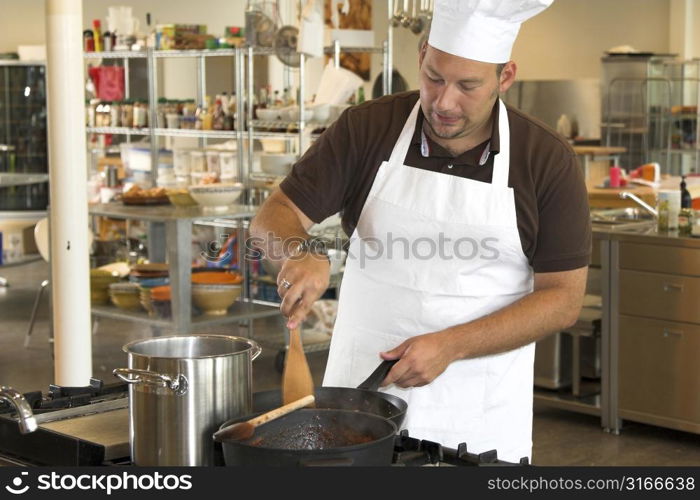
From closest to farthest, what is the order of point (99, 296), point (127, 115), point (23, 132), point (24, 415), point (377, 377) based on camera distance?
point (24, 415)
point (377, 377)
point (99, 296)
point (127, 115)
point (23, 132)

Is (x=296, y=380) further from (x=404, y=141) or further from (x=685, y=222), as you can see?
(x=685, y=222)

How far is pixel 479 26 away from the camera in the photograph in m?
2.12

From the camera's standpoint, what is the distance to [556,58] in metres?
11.3

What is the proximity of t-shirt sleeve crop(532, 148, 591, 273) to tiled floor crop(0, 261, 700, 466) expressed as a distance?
2485 millimetres

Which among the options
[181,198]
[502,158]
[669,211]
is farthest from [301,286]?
[181,198]

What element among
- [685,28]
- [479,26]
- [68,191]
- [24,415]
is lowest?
[24,415]

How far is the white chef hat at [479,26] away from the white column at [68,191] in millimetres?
1946

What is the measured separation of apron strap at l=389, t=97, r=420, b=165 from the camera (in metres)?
2.28

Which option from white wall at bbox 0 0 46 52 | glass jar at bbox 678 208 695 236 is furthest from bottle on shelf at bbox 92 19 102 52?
glass jar at bbox 678 208 695 236

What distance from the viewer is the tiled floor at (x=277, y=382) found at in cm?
461

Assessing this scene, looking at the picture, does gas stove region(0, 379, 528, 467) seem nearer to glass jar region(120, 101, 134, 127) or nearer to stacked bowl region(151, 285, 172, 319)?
stacked bowl region(151, 285, 172, 319)

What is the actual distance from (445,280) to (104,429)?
0.81 metres

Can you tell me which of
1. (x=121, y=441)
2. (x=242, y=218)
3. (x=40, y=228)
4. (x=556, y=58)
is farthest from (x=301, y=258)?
(x=556, y=58)

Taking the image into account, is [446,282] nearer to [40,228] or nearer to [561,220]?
[561,220]
